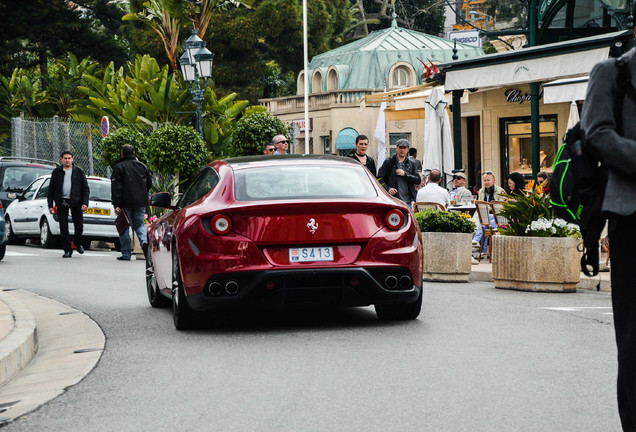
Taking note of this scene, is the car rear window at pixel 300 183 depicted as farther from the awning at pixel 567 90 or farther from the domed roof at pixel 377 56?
the domed roof at pixel 377 56

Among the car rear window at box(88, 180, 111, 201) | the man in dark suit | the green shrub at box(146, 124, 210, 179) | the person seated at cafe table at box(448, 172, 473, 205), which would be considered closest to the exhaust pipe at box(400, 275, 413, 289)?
the man in dark suit

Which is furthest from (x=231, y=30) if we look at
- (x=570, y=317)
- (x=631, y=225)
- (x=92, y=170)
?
(x=631, y=225)

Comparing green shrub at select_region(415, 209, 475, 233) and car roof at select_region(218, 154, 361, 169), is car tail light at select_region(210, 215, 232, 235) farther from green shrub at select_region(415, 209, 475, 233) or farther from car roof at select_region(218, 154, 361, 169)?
green shrub at select_region(415, 209, 475, 233)

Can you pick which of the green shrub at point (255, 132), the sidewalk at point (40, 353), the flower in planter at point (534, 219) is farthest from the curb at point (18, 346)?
A: the green shrub at point (255, 132)

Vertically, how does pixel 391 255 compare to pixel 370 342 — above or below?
above

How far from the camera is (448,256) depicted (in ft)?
47.3

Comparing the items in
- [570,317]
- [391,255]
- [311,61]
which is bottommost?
[570,317]

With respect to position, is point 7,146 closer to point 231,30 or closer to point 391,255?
point 231,30

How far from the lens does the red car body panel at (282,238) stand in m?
8.66

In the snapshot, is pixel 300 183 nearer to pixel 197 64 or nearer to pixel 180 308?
pixel 180 308

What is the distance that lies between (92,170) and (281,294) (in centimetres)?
2342

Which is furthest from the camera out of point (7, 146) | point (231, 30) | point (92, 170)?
point (231, 30)

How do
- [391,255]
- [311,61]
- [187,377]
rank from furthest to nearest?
[311,61] → [391,255] → [187,377]

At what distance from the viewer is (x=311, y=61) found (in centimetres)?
6812
